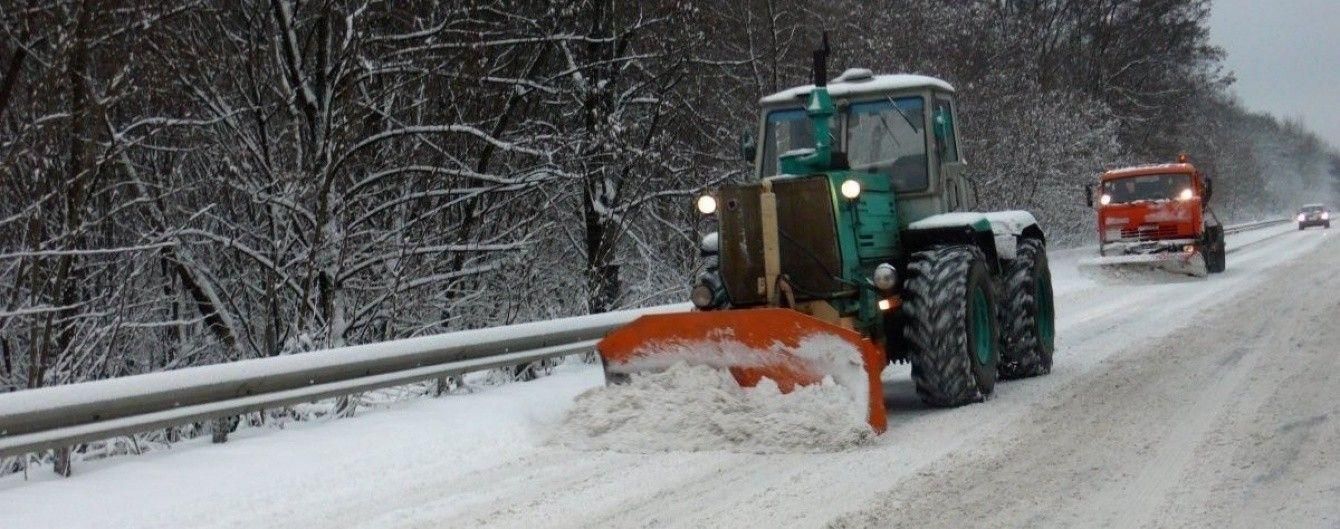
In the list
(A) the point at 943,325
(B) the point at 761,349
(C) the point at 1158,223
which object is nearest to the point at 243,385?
(B) the point at 761,349

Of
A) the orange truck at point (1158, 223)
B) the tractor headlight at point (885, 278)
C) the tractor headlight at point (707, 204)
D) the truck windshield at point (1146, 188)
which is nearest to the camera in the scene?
the tractor headlight at point (885, 278)

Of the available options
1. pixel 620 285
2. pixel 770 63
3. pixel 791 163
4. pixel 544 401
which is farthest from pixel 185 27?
pixel 770 63

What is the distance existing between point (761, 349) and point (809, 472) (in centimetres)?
118

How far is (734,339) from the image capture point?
7305mm

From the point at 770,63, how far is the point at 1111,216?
7.01 m

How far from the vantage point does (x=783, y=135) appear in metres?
9.30

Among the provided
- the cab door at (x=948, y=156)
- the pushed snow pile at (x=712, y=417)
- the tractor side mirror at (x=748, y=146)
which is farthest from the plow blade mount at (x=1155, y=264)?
the pushed snow pile at (x=712, y=417)

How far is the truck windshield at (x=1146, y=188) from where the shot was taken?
2172cm

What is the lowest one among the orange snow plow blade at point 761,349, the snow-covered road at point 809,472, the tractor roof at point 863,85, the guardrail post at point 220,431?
the snow-covered road at point 809,472

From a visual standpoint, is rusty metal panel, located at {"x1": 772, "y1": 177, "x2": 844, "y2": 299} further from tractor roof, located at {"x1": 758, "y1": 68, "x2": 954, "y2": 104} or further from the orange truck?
the orange truck

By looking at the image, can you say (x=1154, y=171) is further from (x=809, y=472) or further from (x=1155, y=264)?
(x=809, y=472)

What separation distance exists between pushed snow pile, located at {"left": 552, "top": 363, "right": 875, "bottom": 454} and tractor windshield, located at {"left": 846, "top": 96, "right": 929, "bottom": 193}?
90.1 inches

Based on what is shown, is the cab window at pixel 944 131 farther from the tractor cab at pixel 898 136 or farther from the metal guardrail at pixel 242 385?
the metal guardrail at pixel 242 385

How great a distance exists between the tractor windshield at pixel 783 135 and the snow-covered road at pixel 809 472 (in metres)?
1.94
